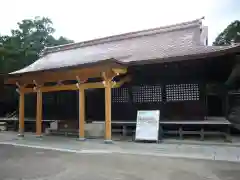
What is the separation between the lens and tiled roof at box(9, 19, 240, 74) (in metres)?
8.89

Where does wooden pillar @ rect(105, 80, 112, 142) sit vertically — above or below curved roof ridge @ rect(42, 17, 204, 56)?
below

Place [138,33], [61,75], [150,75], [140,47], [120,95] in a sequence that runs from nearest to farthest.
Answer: [61,75] → [150,75] → [120,95] → [140,47] → [138,33]

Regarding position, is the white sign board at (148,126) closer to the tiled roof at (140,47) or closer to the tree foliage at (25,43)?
the tiled roof at (140,47)

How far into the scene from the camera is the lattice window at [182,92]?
947 cm

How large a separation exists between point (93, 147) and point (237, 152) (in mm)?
4440

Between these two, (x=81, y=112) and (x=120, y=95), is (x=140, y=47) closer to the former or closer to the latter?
(x=120, y=95)

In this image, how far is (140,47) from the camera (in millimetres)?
11156

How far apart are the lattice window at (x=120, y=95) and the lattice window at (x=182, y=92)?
6.32ft

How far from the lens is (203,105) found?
9328 millimetres

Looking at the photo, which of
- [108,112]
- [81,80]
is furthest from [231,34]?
[108,112]

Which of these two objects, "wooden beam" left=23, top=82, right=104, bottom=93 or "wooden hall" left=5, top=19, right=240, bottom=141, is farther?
"wooden beam" left=23, top=82, right=104, bottom=93

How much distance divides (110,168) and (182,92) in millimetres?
5481

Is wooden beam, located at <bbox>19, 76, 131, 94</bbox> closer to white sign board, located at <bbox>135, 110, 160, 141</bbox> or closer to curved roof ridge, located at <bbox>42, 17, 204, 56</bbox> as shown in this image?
white sign board, located at <bbox>135, 110, 160, 141</bbox>

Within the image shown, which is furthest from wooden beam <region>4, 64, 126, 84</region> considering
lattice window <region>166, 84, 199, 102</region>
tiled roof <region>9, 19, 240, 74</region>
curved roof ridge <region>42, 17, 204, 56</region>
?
curved roof ridge <region>42, 17, 204, 56</region>
